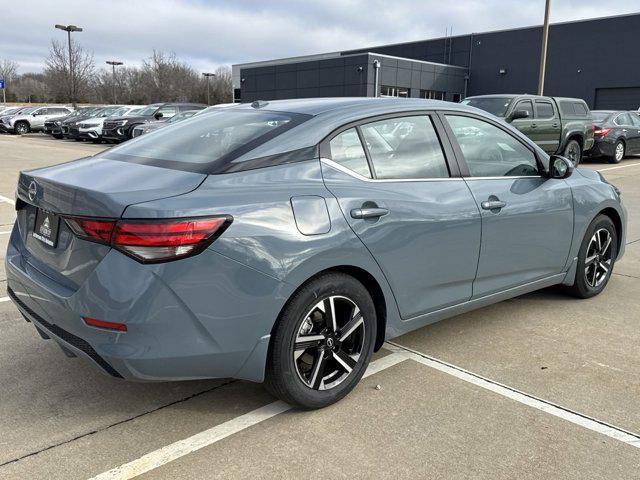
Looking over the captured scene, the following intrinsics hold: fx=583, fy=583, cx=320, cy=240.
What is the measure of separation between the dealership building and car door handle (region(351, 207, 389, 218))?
3670 cm

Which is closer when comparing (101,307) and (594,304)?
(101,307)

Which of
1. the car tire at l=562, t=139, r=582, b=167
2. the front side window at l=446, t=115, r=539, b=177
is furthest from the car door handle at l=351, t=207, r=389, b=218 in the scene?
the car tire at l=562, t=139, r=582, b=167

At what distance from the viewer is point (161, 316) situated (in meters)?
2.50

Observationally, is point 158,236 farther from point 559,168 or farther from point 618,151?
point 618,151

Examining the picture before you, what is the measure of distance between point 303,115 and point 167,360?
152cm

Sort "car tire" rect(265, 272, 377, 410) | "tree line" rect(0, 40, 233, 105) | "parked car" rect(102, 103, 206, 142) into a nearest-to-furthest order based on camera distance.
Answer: "car tire" rect(265, 272, 377, 410)
"parked car" rect(102, 103, 206, 142)
"tree line" rect(0, 40, 233, 105)

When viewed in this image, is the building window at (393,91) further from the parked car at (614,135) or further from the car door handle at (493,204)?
the car door handle at (493,204)

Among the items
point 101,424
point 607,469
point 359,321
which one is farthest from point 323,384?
point 607,469

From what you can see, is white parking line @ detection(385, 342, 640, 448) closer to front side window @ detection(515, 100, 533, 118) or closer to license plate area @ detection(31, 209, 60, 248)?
license plate area @ detection(31, 209, 60, 248)

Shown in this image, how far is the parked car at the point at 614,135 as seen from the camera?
1714 centimetres

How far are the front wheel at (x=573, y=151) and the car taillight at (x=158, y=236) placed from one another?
48.7ft

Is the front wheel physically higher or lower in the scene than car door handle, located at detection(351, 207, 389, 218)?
lower

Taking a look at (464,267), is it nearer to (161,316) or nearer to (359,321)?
(359,321)

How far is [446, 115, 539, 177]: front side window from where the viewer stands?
3.81m
